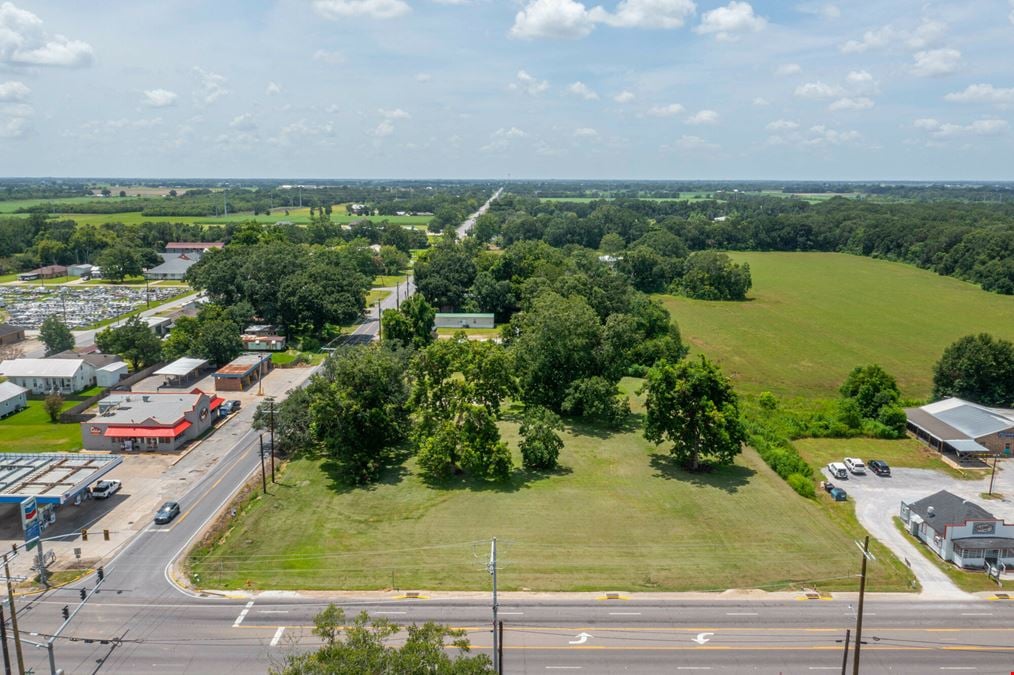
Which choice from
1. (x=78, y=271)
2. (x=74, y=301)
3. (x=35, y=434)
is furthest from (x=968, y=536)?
(x=78, y=271)

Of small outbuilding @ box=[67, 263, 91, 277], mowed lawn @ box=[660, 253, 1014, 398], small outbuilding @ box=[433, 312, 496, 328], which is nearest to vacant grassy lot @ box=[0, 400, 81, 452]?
small outbuilding @ box=[433, 312, 496, 328]

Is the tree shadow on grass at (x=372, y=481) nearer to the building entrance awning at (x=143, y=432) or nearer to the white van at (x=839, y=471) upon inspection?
the building entrance awning at (x=143, y=432)

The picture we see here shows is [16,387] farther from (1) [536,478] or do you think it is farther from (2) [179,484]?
(1) [536,478]

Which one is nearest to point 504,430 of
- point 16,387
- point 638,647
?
point 638,647

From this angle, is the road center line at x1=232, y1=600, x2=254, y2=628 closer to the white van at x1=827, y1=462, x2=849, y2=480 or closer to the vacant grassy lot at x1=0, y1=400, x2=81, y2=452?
the vacant grassy lot at x1=0, y1=400, x2=81, y2=452

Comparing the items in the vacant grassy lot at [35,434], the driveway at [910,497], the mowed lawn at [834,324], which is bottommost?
the driveway at [910,497]

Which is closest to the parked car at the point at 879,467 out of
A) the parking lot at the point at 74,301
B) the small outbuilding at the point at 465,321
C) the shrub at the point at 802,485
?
the shrub at the point at 802,485
